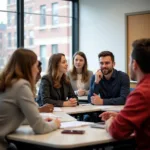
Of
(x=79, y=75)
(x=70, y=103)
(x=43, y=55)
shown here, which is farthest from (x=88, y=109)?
(x=43, y=55)

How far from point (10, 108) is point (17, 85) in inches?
7.1

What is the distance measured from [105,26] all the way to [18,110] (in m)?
5.51

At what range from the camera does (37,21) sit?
7.12 meters

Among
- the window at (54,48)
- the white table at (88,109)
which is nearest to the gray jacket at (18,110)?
the white table at (88,109)

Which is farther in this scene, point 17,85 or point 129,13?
point 129,13

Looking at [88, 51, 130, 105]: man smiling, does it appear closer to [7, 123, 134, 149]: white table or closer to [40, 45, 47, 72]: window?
[7, 123, 134, 149]: white table

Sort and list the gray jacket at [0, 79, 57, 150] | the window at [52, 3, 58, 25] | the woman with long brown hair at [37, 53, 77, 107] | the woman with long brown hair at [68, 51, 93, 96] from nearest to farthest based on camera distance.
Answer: the gray jacket at [0, 79, 57, 150], the woman with long brown hair at [37, 53, 77, 107], the woman with long brown hair at [68, 51, 93, 96], the window at [52, 3, 58, 25]

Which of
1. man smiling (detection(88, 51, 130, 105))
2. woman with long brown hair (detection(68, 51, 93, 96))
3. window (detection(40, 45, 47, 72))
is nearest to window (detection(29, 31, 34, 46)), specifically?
window (detection(40, 45, 47, 72))

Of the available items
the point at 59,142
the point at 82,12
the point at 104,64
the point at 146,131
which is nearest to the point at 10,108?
the point at 59,142

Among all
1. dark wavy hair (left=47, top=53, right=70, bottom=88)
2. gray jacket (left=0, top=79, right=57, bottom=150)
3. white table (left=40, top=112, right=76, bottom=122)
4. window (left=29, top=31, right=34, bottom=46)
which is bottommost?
white table (left=40, top=112, right=76, bottom=122)

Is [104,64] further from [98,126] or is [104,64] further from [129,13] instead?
[129,13]

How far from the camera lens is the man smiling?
13.8 ft

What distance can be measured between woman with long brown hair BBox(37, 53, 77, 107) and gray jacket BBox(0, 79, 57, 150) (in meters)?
1.47

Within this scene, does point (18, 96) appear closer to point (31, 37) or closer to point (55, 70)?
point (55, 70)
